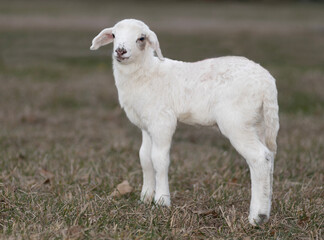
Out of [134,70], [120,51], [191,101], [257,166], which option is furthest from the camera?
[134,70]

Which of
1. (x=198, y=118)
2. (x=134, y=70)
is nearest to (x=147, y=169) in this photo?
(x=198, y=118)

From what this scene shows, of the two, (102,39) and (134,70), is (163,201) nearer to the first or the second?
(134,70)

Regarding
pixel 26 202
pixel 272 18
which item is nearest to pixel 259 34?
pixel 272 18

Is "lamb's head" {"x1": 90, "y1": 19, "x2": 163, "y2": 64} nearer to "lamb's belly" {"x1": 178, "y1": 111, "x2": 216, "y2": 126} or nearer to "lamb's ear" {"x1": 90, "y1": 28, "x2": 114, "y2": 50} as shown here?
"lamb's ear" {"x1": 90, "y1": 28, "x2": 114, "y2": 50}

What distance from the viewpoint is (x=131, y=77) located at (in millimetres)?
4941

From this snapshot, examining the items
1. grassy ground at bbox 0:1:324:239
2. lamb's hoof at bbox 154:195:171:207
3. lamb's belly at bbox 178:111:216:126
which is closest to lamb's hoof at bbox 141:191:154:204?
grassy ground at bbox 0:1:324:239

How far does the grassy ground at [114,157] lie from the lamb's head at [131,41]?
4.15ft

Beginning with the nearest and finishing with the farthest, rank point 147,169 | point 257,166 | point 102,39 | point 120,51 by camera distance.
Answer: point 257,166, point 120,51, point 102,39, point 147,169

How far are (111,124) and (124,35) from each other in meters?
6.20

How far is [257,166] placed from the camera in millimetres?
4352

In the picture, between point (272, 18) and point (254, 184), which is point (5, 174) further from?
point (272, 18)

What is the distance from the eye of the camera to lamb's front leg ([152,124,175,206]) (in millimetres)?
4719

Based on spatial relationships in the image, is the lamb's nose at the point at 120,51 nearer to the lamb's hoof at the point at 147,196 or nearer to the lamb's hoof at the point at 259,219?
the lamb's hoof at the point at 147,196

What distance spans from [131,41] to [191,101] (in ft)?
2.36
